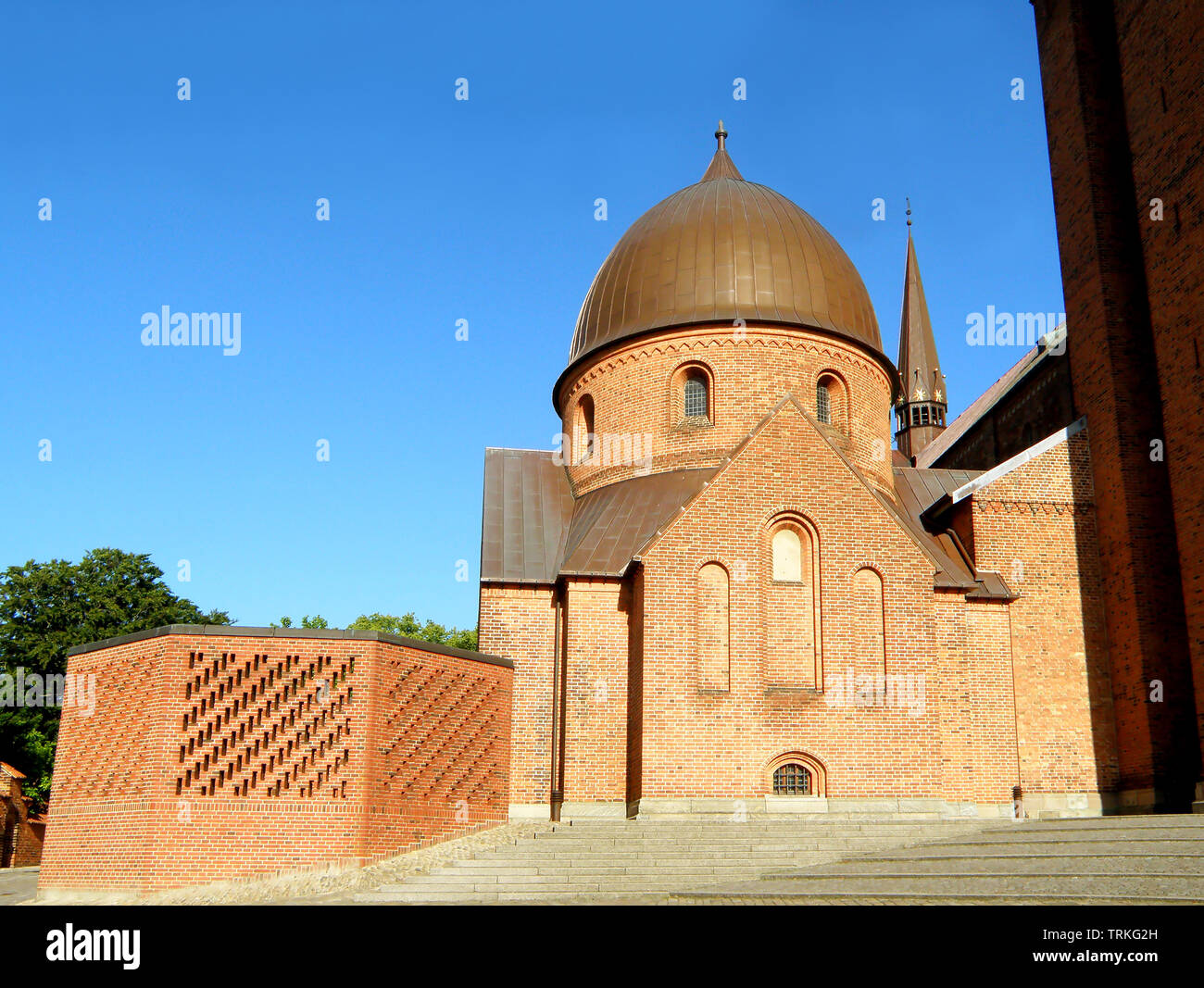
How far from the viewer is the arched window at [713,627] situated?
19812 mm

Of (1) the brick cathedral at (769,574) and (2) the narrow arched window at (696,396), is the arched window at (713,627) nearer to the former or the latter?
(1) the brick cathedral at (769,574)

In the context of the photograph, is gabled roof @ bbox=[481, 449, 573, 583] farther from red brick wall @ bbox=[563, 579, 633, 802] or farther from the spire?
the spire

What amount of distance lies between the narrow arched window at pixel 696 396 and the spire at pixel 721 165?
5.70m

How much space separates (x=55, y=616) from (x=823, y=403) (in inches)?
1078

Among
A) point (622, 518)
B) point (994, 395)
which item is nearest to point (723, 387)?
point (622, 518)

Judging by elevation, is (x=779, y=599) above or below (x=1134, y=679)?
above

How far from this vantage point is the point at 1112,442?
22125 mm

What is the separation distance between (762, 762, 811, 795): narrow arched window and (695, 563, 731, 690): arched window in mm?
1716

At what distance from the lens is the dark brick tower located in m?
20.1

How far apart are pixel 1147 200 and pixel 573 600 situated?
13185 mm

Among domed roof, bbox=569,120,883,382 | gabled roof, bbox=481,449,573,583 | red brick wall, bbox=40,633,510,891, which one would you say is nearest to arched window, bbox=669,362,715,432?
domed roof, bbox=569,120,883,382
